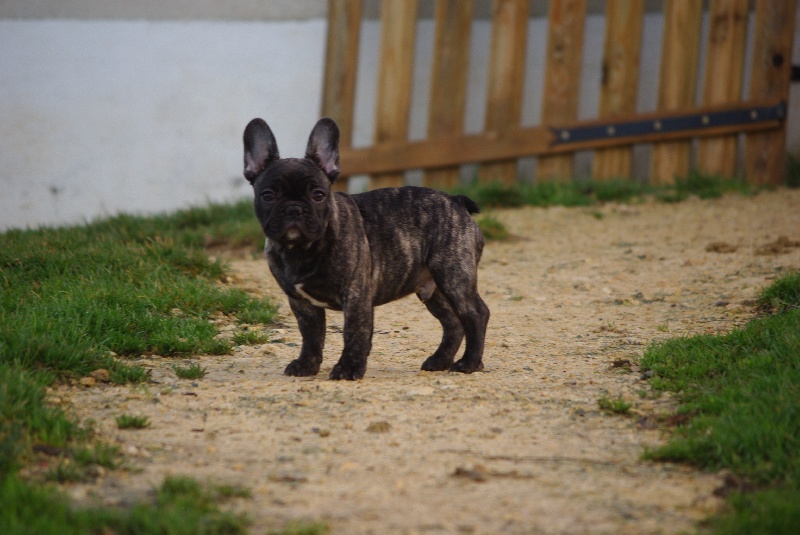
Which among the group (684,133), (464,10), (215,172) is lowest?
(215,172)

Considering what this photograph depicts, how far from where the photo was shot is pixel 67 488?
3828 mm

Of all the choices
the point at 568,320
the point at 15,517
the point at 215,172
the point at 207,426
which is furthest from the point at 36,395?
the point at 215,172

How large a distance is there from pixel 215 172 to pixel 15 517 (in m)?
8.50

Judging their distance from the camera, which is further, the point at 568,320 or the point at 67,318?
the point at 568,320

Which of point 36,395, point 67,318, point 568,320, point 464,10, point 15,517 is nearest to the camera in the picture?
point 15,517

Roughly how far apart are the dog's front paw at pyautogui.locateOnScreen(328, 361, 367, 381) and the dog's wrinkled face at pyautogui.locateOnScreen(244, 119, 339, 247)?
713 millimetres

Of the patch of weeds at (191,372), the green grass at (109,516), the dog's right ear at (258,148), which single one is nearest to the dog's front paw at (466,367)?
the patch of weeds at (191,372)

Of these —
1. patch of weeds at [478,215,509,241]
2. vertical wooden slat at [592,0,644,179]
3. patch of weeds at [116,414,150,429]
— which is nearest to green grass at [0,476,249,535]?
patch of weeds at [116,414,150,429]

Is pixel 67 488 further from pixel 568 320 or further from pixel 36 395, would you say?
pixel 568 320

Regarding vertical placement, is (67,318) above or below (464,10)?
below

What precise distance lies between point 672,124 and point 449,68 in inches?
103

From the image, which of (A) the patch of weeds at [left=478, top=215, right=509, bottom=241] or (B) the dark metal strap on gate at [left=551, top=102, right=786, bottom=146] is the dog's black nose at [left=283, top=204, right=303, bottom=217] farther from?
(B) the dark metal strap on gate at [left=551, top=102, right=786, bottom=146]

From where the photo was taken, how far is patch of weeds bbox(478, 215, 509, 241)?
390 inches

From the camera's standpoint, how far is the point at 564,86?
11203 mm
